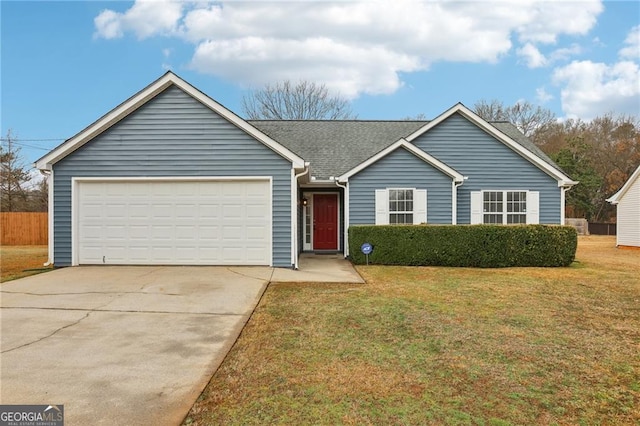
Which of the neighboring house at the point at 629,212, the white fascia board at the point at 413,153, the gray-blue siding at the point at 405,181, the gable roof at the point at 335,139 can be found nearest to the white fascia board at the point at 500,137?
the white fascia board at the point at 413,153

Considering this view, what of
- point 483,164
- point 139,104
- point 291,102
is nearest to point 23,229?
point 139,104

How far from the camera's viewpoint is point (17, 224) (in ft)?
70.6

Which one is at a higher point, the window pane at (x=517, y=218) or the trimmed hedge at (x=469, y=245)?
the window pane at (x=517, y=218)

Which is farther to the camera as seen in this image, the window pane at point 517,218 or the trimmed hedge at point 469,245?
the window pane at point 517,218

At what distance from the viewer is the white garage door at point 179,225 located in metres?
10.4

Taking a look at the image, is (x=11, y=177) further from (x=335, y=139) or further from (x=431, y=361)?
(x=431, y=361)

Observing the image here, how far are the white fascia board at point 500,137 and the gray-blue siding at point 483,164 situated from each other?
0.13 metres

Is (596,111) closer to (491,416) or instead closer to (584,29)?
(584,29)

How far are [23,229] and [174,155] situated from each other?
55.7ft

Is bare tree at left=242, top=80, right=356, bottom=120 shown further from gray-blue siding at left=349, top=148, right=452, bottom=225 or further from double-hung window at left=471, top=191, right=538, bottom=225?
double-hung window at left=471, top=191, right=538, bottom=225

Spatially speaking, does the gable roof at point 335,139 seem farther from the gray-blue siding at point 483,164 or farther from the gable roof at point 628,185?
the gable roof at point 628,185

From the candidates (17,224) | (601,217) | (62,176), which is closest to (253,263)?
(62,176)

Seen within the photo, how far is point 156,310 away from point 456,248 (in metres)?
8.24

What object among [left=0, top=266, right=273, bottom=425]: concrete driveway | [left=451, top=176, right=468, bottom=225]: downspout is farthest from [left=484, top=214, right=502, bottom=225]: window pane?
[left=0, top=266, right=273, bottom=425]: concrete driveway
